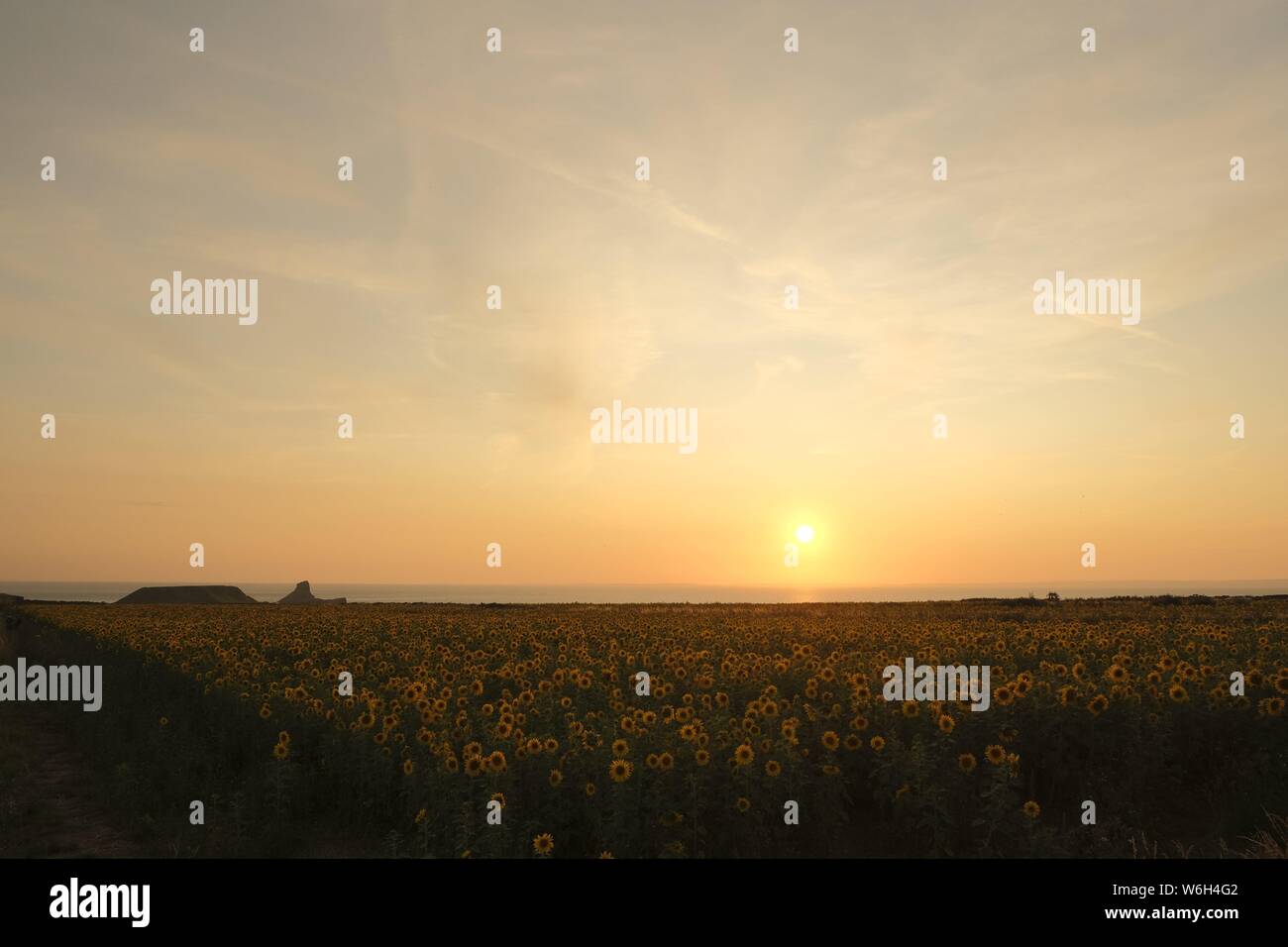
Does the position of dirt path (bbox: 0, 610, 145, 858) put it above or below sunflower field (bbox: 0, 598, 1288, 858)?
below

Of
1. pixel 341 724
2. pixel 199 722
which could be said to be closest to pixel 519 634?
pixel 199 722

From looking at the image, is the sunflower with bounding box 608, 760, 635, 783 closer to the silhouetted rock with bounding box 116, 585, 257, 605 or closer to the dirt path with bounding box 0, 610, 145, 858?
the dirt path with bounding box 0, 610, 145, 858

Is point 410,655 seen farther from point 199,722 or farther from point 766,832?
point 766,832

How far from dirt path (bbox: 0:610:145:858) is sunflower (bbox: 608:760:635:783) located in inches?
269

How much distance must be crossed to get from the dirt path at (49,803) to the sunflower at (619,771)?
683 cm

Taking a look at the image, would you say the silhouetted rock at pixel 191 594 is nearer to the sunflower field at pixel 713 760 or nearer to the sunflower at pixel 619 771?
the sunflower field at pixel 713 760

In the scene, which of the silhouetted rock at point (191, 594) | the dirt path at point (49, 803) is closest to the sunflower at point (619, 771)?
the dirt path at point (49, 803)

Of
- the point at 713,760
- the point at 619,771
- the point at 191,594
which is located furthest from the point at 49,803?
the point at 191,594

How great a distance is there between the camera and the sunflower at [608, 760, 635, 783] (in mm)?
9188

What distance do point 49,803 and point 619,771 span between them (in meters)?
10.4

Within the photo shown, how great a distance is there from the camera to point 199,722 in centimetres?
1573

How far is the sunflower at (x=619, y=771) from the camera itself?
9.19m

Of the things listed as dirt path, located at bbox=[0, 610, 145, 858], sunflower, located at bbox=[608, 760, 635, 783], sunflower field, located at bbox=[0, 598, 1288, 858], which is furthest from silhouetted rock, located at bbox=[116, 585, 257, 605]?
sunflower, located at bbox=[608, 760, 635, 783]
